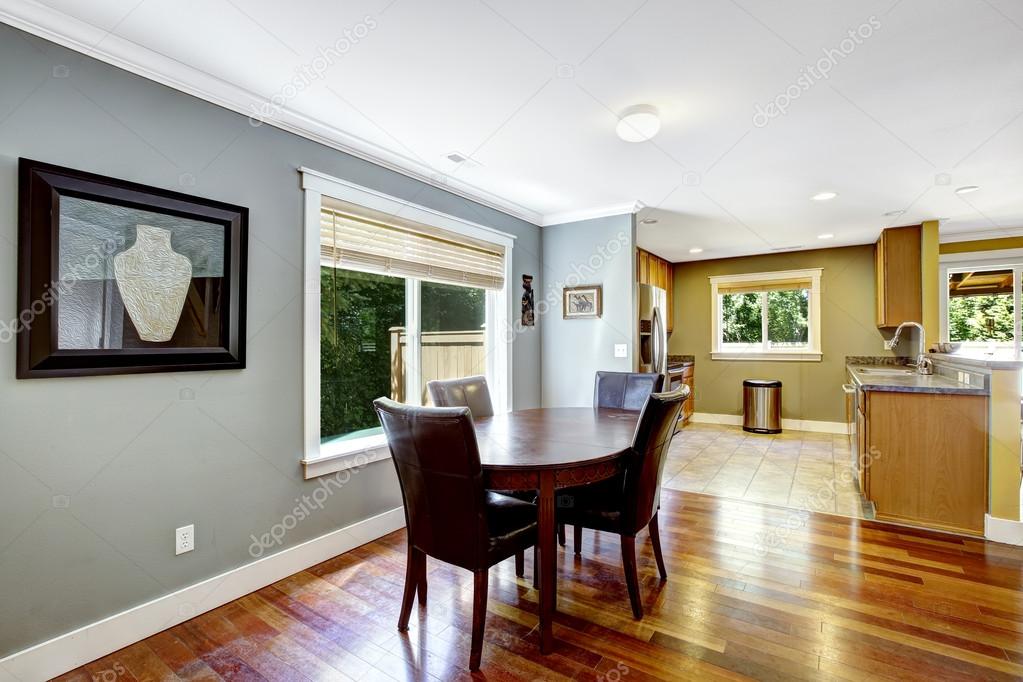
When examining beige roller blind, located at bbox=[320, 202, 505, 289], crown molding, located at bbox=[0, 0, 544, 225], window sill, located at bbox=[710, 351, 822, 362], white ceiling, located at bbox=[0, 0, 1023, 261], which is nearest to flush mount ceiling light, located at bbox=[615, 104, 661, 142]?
white ceiling, located at bbox=[0, 0, 1023, 261]

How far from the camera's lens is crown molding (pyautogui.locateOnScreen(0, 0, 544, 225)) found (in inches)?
66.7

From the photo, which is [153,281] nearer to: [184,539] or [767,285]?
[184,539]

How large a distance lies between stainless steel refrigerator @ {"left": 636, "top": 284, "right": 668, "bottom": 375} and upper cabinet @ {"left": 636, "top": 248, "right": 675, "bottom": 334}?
1.84ft

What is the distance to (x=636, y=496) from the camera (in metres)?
2.06

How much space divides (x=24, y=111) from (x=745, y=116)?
3.07 m

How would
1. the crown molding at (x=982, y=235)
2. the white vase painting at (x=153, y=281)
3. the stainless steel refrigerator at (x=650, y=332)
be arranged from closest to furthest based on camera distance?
the white vase painting at (x=153, y=281) < the stainless steel refrigerator at (x=650, y=332) < the crown molding at (x=982, y=235)

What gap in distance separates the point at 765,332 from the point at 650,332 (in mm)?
2796

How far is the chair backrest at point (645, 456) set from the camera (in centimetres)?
201

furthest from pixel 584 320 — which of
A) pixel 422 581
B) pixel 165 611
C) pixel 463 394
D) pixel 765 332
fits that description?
pixel 765 332

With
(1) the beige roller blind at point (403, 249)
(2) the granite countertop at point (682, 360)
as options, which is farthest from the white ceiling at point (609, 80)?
(2) the granite countertop at point (682, 360)

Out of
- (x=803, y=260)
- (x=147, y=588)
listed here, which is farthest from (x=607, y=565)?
(x=803, y=260)

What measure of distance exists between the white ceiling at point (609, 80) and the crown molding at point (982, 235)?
1.90 metres

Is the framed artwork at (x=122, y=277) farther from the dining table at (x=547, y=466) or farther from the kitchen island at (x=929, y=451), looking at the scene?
the kitchen island at (x=929, y=451)

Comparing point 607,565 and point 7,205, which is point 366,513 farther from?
point 7,205
